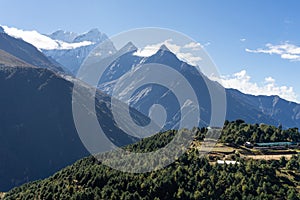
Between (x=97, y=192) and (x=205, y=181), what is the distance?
31.4 metres

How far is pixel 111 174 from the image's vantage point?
369ft

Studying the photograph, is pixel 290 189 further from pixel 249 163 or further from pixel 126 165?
pixel 126 165

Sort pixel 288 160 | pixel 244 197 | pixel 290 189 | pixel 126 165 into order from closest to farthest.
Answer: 1. pixel 244 197
2. pixel 290 189
3. pixel 126 165
4. pixel 288 160

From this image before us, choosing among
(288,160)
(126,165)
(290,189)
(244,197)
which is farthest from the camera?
(288,160)

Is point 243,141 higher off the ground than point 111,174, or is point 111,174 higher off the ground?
point 243,141

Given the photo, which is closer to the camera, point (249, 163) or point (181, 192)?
point (181, 192)

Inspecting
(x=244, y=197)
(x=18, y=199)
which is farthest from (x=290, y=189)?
(x=18, y=199)

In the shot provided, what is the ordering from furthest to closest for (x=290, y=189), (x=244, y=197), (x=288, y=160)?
(x=288, y=160) < (x=290, y=189) < (x=244, y=197)

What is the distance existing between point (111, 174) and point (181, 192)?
2253 centimetres

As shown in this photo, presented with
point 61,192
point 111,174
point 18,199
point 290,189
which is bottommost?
point 18,199

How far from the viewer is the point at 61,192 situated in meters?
108

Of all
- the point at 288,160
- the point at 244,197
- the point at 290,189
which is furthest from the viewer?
the point at 288,160

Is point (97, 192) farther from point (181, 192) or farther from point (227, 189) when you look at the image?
point (227, 189)

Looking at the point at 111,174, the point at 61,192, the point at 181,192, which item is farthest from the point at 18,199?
the point at 181,192
